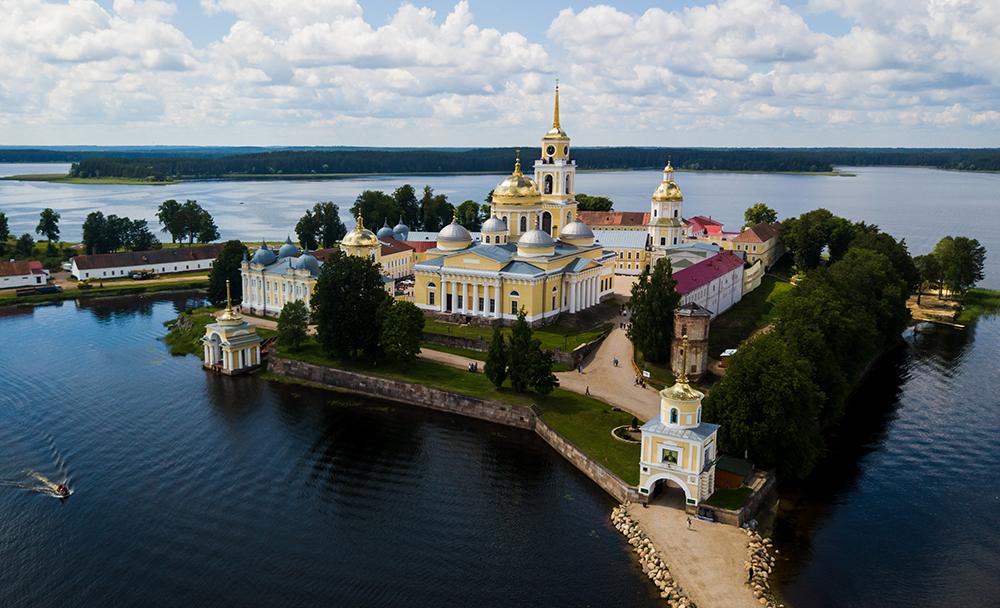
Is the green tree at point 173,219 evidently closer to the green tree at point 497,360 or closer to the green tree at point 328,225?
the green tree at point 328,225

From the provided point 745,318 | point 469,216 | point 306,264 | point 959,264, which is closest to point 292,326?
point 306,264

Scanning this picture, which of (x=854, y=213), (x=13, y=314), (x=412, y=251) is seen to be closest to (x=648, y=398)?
(x=412, y=251)

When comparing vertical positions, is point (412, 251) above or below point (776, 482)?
above

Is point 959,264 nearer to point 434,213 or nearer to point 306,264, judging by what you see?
point 434,213

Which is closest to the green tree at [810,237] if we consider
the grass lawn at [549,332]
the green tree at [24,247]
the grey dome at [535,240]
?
the grass lawn at [549,332]

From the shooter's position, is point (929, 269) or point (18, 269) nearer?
point (929, 269)

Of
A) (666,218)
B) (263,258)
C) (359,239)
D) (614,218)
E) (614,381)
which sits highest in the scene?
(666,218)

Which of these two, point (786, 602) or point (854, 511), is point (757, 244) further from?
point (786, 602)
